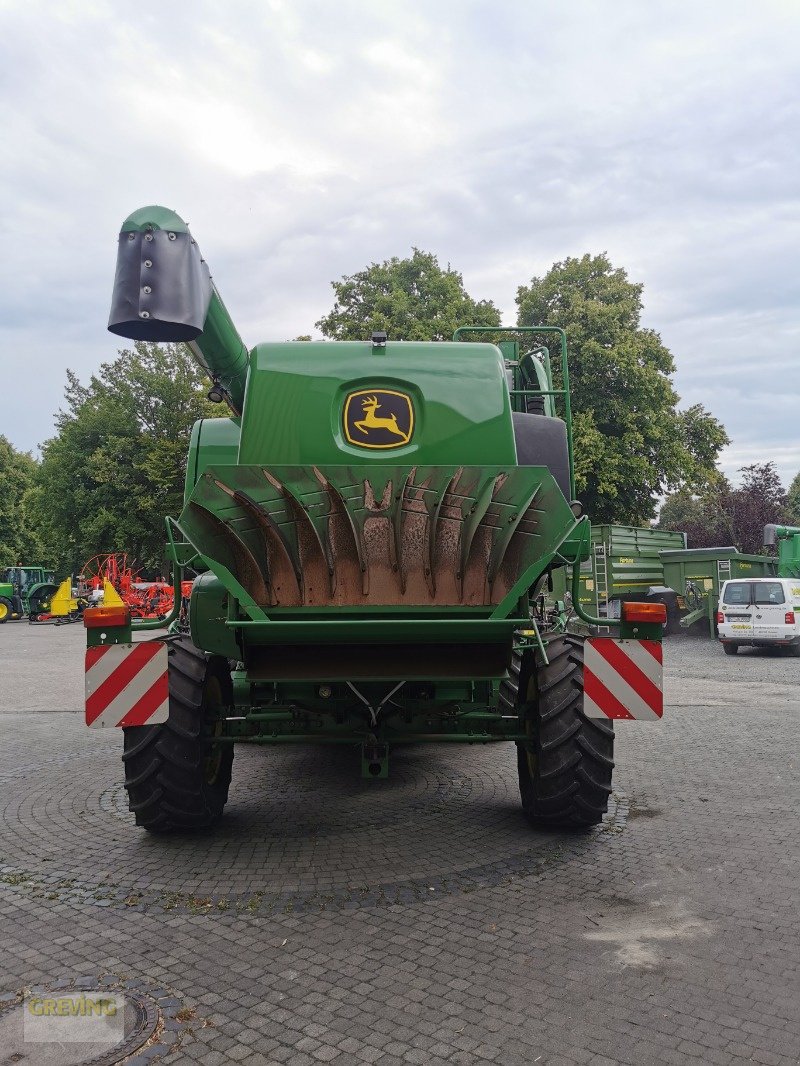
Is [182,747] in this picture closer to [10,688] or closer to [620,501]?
[10,688]

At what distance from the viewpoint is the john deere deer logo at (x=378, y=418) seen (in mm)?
5391

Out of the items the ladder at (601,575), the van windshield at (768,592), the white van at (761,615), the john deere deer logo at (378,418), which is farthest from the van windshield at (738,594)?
the john deere deer logo at (378,418)

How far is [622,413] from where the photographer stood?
2891cm

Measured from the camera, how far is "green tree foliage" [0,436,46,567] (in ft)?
187

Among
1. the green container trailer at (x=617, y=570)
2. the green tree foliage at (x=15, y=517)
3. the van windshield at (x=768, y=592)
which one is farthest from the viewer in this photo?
the green tree foliage at (x=15, y=517)

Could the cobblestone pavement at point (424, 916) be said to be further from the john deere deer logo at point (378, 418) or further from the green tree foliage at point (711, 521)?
the green tree foliage at point (711, 521)

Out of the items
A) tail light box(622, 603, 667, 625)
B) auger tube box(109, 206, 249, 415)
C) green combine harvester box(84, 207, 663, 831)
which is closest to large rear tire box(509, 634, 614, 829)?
green combine harvester box(84, 207, 663, 831)

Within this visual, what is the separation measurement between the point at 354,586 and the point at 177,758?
5.01 ft

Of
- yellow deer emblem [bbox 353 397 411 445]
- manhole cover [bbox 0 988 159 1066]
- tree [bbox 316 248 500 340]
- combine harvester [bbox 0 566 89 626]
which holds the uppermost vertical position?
tree [bbox 316 248 500 340]

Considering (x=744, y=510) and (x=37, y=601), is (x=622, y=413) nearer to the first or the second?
(x=744, y=510)

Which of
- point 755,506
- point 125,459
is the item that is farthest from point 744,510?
point 125,459

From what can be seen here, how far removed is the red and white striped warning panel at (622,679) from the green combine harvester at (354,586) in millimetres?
13

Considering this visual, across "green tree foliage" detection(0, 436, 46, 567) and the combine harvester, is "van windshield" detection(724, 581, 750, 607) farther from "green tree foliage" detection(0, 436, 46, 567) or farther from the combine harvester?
"green tree foliage" detection(0, 436, 46, 567)

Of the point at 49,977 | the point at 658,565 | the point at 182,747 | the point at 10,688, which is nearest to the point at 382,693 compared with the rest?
the point at 182,747
